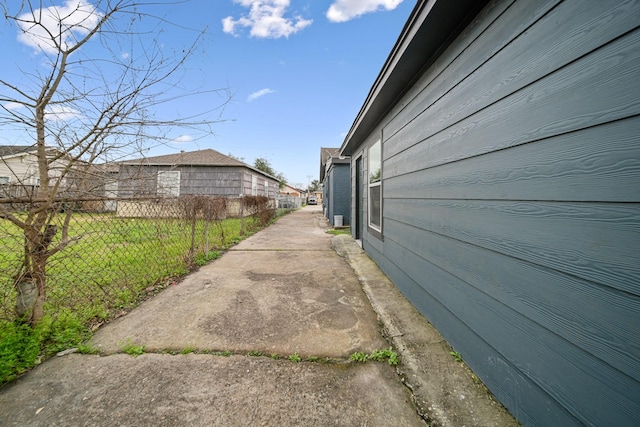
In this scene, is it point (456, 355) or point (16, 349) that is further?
point (456, 355)

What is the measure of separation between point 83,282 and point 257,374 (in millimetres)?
2605

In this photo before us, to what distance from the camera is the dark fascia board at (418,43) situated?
1.68m

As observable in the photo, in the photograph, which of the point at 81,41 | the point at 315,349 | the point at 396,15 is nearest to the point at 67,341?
the point at 315,349

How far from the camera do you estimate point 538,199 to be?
1.09 meters

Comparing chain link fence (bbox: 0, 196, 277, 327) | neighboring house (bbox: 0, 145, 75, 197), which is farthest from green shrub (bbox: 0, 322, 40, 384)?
neighboring house (bbox: 0, 145, 75, 197)

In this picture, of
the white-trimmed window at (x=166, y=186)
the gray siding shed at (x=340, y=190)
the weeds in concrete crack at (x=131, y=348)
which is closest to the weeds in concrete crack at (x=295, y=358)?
the weeds in concrete crack at (x=131, y=348)

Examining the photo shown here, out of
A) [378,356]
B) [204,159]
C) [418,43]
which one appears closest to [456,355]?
[378,356]

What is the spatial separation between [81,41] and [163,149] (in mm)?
833

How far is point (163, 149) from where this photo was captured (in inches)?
79.3

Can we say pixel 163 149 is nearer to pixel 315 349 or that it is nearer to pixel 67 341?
pixel 67 341

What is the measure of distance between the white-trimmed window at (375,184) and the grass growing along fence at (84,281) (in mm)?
3066

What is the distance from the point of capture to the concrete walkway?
1.20 m

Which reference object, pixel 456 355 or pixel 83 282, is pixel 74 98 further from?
pixel 456 355

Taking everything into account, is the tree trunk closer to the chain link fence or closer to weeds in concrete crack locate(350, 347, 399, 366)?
the chain link fence
